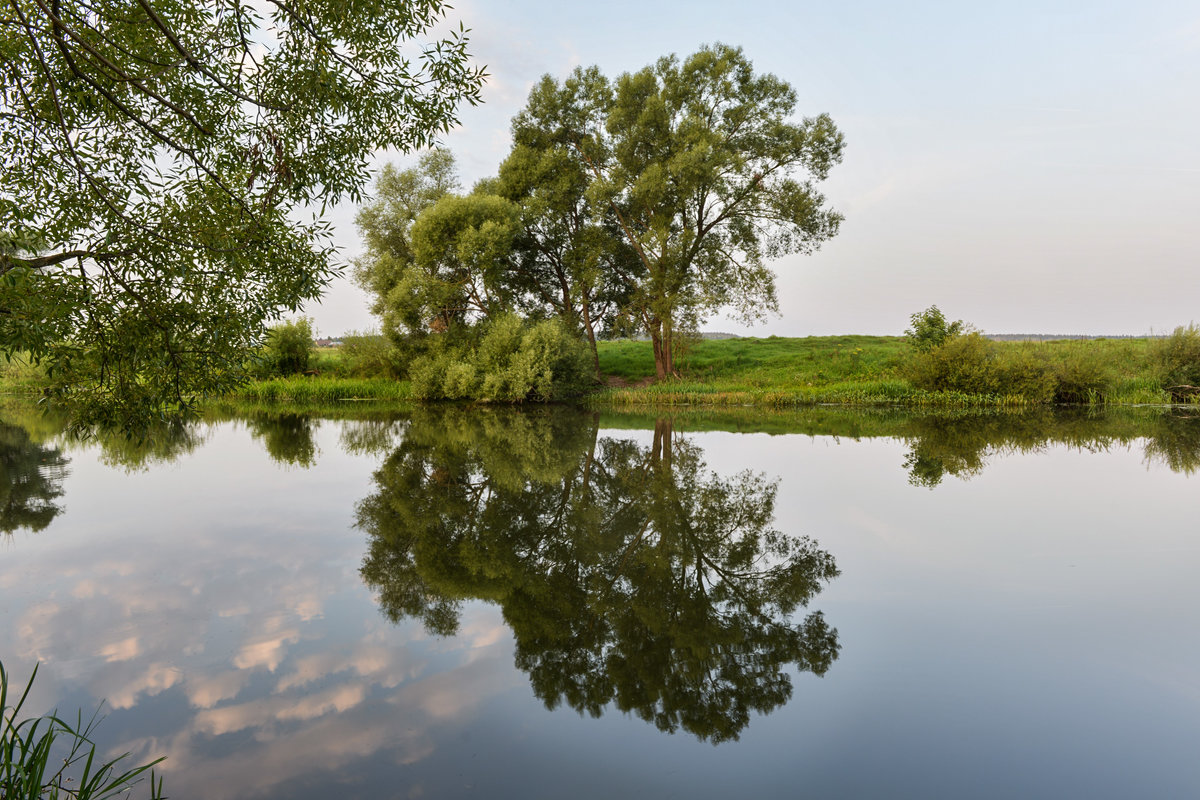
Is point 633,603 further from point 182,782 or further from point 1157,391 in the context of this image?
point 1157,391

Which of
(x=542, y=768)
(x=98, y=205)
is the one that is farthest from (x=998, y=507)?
(x=98, y=205)

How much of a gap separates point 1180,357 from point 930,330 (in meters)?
8.67

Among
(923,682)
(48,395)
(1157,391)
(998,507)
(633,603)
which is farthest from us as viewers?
(1157,391)

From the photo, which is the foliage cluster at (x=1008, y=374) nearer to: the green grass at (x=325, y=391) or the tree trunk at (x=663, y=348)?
the tree trunk at (x=663, y=348)

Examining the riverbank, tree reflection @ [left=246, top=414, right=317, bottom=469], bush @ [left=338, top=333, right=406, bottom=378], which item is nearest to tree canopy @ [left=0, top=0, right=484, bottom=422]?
tree reflection @ [left=246, top=414, right=317, bottom=469]

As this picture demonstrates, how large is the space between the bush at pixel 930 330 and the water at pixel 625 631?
16773 millimetres

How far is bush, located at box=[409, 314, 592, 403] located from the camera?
27.1m

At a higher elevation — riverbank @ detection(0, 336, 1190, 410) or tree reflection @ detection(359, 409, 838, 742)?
riverbank @ detection(0, 336, 1190, 410)

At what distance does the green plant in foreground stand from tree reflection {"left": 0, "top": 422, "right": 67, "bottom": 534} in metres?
6.28

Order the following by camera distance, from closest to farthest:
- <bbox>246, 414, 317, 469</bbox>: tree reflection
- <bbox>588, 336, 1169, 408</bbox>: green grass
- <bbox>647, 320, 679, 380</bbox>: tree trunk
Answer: <bbox>246, 414, 317, 469</bbox>: tree reflection, <bbox>588, 336, 1169, 408</bbox>: green grass, <bbox>647, 320, 679, 380</bbox>: tree trunk

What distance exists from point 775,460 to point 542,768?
1046 centimetres

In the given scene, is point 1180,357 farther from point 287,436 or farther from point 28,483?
point 28,483

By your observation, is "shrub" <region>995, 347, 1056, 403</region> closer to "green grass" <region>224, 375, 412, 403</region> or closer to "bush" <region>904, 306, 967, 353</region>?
"bush" <region>904, 306, 967, 353</region>

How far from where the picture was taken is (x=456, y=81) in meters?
6.92
